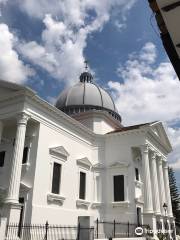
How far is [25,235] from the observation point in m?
17.1

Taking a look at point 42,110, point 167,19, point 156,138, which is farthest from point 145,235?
point 167,19

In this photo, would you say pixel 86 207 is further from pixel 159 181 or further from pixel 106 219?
pixel 159 181

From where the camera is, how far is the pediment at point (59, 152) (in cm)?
2102

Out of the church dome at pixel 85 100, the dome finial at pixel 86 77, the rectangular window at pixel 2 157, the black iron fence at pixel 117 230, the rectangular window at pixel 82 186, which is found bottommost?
the black iron fence at pixel 117 230

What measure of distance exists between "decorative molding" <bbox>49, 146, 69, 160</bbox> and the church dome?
11225 millimetres

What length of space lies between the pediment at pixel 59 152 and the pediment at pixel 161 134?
958cm

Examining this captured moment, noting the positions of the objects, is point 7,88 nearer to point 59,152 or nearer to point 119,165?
point 59,152

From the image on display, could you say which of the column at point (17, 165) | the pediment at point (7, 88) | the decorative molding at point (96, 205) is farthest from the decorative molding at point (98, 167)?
the pediment at point (7, 88)

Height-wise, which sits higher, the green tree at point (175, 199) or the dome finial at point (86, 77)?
the dome finial at point (86, 77)

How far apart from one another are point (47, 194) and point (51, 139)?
4.30 metres

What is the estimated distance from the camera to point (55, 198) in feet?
65.8

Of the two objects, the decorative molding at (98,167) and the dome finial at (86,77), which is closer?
the decorative molding at (98,167)

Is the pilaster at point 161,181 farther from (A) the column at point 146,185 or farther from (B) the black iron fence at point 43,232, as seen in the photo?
(B) the black iron fence at point 43,232

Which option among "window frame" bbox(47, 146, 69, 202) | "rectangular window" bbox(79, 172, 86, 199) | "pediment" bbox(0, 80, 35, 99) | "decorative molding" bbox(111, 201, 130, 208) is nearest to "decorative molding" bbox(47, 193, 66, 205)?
"window frame" bbox(47, 146, 69, 202)
